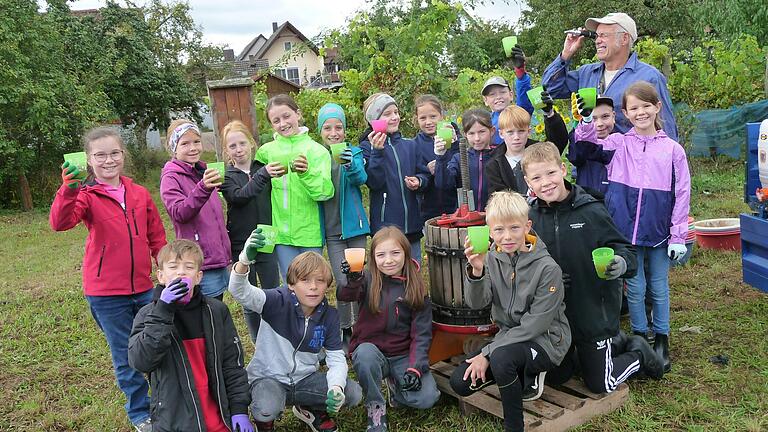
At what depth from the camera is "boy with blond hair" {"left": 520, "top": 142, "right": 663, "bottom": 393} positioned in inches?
140

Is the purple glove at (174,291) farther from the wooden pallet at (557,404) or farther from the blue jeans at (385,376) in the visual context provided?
the wooden pallet at (557,404)

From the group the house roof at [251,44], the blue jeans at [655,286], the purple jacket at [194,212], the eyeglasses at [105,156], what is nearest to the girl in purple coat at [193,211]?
the purple jacket at [194,212]

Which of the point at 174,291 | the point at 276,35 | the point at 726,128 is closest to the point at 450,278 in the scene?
the point at 174,291

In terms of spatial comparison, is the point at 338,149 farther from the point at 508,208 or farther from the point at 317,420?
the point at 317,420

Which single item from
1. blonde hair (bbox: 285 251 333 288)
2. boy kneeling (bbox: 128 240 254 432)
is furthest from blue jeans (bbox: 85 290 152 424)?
blonde hair (bbox: 285 251 333 288)

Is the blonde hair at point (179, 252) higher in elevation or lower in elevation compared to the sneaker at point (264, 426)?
higher

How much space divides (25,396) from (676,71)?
1080 cm

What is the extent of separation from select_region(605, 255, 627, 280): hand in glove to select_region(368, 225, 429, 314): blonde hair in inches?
40.9

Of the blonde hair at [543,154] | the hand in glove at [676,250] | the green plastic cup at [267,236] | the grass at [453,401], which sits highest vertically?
the blonde hair at [543,154]

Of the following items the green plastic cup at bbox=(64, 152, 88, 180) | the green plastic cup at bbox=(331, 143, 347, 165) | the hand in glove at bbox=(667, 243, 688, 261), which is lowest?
the hand in glove at bbox=(667, 243, 688, 261)

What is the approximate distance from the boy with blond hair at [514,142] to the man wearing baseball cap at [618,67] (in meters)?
0.50

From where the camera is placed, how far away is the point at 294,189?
168 inches

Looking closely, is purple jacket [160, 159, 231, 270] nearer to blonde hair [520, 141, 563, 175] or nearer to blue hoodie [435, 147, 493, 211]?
blue hoodie [435, 147, 493, 211]

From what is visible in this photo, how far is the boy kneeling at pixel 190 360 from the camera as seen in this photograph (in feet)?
9.98
